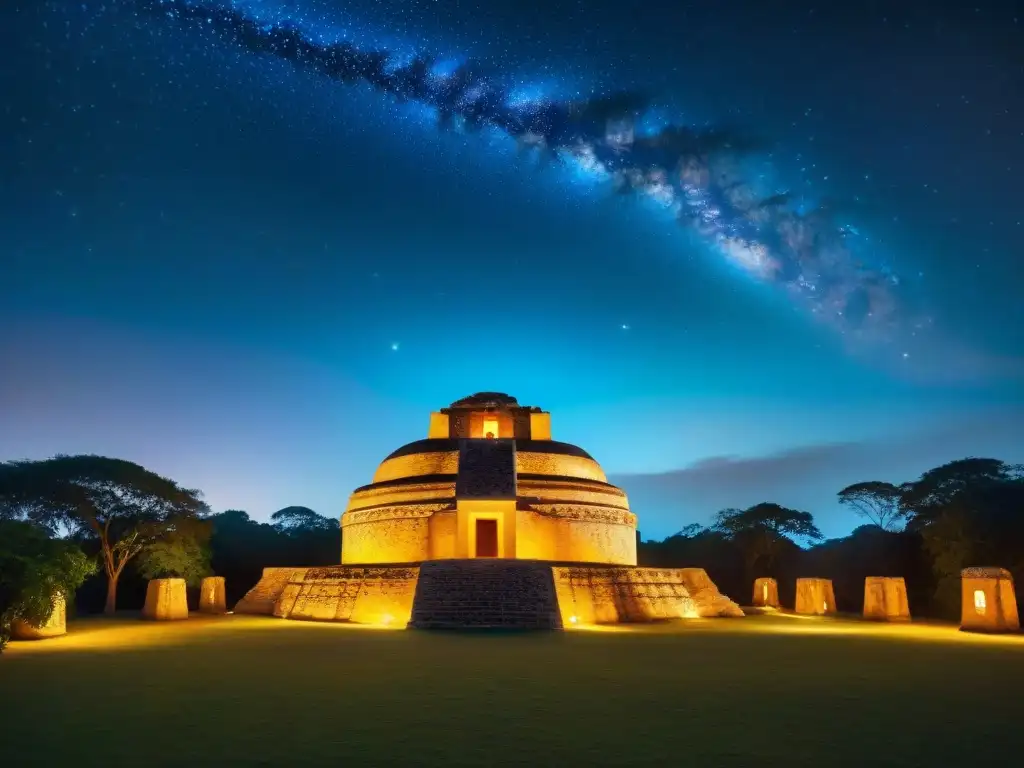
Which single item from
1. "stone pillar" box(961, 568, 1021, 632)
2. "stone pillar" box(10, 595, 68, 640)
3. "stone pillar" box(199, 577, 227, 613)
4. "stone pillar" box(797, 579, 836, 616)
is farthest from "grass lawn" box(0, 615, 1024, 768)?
"stone pillar" box(797, 579, 836, 616)

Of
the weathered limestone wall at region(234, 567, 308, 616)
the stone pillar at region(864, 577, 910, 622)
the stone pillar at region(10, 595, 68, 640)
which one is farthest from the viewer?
the stone pillar at region(864, 577, 910, 622)

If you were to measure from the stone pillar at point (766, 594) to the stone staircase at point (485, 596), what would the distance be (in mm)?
15257

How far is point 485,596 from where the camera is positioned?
16594 mm

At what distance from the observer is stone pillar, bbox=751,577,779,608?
29.6m

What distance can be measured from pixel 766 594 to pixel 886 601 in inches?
267

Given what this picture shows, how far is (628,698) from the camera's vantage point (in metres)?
7.42

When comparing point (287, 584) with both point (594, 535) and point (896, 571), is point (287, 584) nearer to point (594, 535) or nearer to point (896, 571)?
point (594, 535)

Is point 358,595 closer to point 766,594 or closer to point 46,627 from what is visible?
point 46,627

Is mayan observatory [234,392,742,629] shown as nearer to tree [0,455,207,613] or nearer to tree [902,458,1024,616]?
tree [0,455,207,613]

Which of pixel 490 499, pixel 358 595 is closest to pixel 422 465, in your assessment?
pixel 490 499

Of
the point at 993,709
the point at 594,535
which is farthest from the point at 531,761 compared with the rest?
the point at 594,535

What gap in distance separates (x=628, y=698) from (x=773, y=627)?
12.7 meters

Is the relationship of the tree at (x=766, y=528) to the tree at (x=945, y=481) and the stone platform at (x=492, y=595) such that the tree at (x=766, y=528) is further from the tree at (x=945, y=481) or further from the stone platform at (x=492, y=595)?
the stone platform at (x=492, y=595)

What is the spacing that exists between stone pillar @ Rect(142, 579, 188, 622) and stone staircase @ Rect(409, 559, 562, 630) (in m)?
8.72
